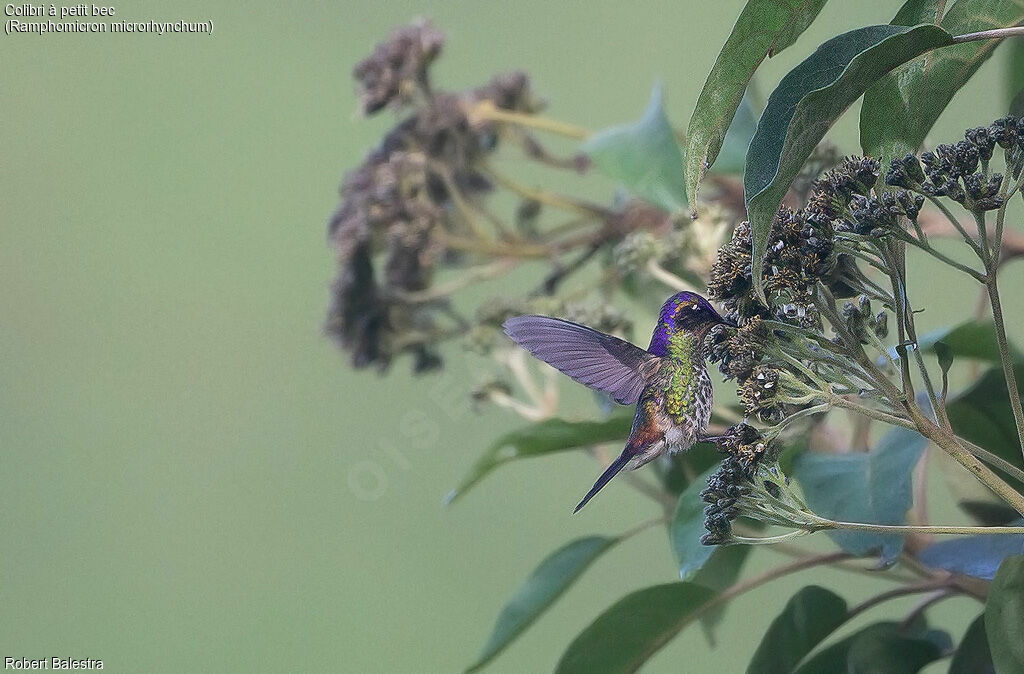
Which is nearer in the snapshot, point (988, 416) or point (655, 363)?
point (655, 363)

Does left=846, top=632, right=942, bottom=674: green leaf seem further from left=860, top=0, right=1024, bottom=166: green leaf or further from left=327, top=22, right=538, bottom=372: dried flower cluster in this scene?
left=327, top=22, right=538, bottom=372: dried flower cluster

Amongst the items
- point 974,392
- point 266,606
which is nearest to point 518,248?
point 974,392

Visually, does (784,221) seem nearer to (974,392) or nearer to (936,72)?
(936,72)

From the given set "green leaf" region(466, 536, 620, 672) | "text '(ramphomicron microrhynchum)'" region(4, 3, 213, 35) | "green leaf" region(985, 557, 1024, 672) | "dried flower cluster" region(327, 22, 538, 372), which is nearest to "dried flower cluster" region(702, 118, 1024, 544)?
"green leaf" region(985, 557, 1024, 672)

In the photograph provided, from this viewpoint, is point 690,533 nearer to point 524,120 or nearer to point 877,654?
point 877,654

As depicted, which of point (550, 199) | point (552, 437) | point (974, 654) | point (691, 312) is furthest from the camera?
point (550, 199)

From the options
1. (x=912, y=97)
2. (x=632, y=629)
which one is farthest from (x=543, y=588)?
(x=912, y=97)

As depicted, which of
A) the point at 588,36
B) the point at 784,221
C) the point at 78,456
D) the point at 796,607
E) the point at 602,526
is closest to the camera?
the point at 784,221
